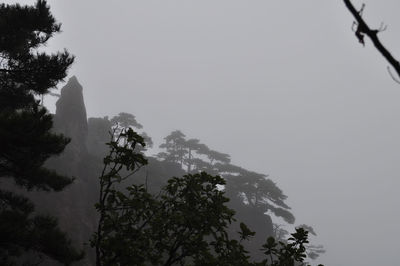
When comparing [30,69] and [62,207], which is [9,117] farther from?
[62,207]

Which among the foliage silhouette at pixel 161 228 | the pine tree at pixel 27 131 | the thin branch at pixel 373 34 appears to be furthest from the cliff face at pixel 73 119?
the thin branch at pixel 373 34

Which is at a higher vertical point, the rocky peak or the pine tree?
the rocky peak

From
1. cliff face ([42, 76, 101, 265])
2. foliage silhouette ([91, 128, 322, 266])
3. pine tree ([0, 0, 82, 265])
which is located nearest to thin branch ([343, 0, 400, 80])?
foliage silhouette ([91, 128, 322, 266])

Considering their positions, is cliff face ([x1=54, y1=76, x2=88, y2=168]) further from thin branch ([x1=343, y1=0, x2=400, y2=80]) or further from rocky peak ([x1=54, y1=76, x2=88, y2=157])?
thin branch ([x1=343, y1=0, x2=400, y2=80])

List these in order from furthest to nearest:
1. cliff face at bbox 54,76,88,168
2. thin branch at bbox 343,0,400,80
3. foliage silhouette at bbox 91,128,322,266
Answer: cliff face at bbox 54,76,88,168, foliage silhouette at bbox 91,128,322,266, thin branch at bbox 343,0,400,80

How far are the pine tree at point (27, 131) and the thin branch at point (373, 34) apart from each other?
9.56m

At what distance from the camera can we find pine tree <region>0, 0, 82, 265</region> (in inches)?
373

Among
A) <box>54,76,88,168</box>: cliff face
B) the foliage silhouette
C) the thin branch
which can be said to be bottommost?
the foliage silhouette

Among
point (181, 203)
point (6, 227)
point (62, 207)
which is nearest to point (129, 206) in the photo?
point (181, 203)

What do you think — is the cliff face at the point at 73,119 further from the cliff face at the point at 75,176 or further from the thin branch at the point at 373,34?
the thin branch at the point at 373,34

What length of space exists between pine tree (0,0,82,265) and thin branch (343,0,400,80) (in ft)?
31.4

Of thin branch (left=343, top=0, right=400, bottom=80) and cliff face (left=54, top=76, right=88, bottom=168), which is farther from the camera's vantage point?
cliff face (left=54, top=76, right=88, bottom=168)

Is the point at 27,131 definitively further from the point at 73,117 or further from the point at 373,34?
the point at 73,117

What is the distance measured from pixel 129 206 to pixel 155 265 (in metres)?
1.03
